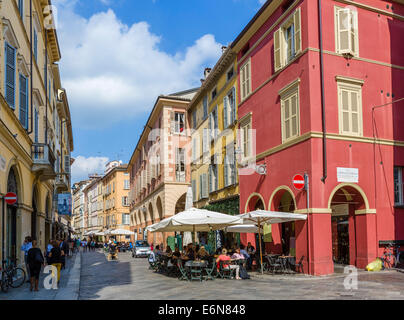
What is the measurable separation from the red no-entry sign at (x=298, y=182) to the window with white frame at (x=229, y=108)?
866cm

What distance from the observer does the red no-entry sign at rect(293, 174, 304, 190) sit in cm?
1655

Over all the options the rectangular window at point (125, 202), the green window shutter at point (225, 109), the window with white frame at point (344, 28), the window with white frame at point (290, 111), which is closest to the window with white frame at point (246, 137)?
the green window shutter at point (225, 109)

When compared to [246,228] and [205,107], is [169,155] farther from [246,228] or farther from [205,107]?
[246,228]

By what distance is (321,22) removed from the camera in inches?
667

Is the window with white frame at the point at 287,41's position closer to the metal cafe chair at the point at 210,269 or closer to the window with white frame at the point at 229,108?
the window with white frame at the point at 229,108

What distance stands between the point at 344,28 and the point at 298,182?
6297 millimetres

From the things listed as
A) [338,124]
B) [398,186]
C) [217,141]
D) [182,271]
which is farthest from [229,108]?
[182,271]

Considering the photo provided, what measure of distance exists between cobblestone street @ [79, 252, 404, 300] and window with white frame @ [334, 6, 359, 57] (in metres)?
8.40

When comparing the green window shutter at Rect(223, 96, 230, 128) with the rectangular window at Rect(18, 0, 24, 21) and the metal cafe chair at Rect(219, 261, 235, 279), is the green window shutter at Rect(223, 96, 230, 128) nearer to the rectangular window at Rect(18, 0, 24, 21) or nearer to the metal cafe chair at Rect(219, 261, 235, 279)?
the metal cafe chair at Rect(219, 261, 235, 279)

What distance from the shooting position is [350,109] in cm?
1727

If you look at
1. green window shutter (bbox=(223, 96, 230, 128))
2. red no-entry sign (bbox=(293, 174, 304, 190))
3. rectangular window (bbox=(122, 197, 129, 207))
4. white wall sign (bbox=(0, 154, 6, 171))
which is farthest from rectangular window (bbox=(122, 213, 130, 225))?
white wall sign (bbox=(0, 154, 6, 171))
